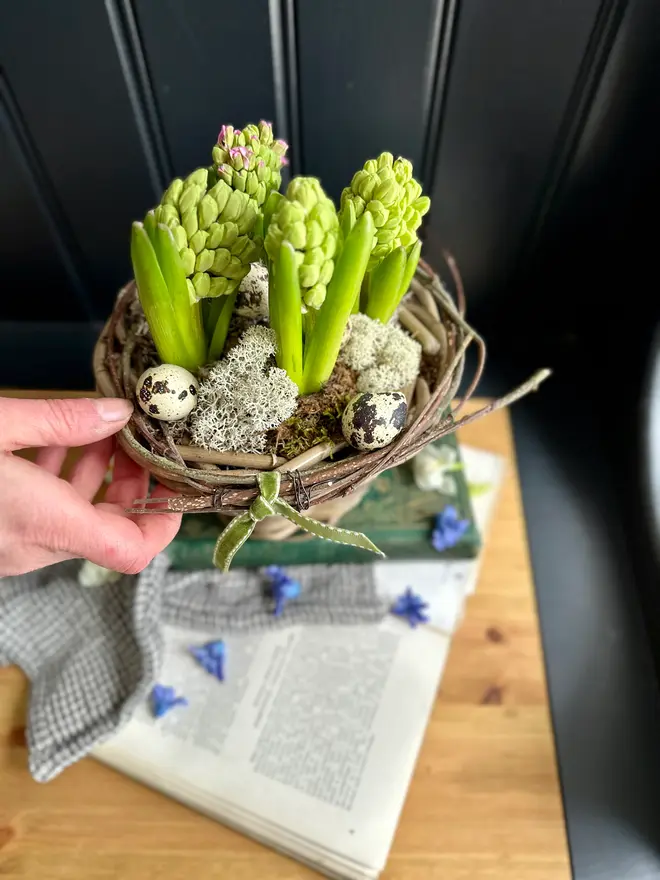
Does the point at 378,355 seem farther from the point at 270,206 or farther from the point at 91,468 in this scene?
the point at 91,468

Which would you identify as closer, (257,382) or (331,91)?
(257,382)

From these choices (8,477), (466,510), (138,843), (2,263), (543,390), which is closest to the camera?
(8,477)

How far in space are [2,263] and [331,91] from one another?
458 millimetres

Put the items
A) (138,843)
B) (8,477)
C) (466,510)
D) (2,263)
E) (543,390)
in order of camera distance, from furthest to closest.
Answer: (543,390) → (2,263) → (466,510) → (138,843) → (8,477)

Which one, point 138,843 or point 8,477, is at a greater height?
point 8,477

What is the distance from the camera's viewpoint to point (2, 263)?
783mm

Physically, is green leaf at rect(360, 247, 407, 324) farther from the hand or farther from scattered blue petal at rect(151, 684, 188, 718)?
scattered blue petal at rect(151, 684, 188, 718)

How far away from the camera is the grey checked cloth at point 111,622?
0.59m

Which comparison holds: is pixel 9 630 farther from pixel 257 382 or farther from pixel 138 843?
pixel 257 382

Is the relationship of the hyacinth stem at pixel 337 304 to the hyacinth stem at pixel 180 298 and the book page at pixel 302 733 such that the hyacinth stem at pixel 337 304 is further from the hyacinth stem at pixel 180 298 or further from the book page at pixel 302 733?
the book page at pixel 302 733

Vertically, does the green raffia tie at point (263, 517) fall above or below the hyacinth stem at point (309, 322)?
below

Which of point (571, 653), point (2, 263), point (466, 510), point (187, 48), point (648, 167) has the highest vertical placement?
point (187, 48)

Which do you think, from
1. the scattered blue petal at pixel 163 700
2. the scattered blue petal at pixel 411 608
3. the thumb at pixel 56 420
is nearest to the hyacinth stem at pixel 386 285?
the thumb at pixel 56 420

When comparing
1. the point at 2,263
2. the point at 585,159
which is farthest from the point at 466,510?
the point at 2,263
